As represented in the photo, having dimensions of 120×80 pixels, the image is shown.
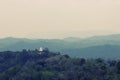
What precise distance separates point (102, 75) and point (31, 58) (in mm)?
22604

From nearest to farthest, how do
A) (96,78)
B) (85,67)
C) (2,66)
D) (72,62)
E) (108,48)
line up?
(96,78) < (85,67) < (72,62) < (2,66) < (108,48)

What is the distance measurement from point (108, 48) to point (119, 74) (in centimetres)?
9188

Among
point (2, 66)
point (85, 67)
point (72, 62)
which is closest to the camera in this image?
point (85, 67)

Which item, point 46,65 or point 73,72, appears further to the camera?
point 46,65

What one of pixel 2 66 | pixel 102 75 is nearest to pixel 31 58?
pixel 2 66

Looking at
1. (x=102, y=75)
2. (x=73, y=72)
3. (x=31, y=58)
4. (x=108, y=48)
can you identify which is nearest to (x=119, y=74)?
(x=102, y=75)

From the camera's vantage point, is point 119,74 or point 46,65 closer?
point 119,74

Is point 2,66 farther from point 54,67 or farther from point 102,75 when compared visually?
point 102,75

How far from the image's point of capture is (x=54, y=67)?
61875mm

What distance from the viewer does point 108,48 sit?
5748 inches

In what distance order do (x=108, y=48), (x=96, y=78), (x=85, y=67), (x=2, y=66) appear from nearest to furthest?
(x=96, y=78) < (x=85, y=67) < (x=2, y=66) < (x=108, y=48)

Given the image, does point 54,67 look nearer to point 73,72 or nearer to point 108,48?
A: point 73,72

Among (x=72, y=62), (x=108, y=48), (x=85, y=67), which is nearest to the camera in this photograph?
Result: (x=85, y=67)

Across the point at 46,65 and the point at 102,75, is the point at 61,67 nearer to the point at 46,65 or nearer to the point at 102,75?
the point at 46,65
